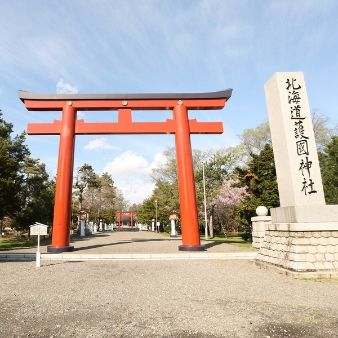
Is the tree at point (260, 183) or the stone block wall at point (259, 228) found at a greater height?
the tree at point (260, 183)

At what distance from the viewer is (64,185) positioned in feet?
44.8

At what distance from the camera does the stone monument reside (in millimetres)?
7895

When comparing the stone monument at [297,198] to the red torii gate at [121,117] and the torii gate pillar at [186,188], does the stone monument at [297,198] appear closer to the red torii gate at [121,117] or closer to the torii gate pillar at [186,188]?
the torii gate pillar at [186,188]

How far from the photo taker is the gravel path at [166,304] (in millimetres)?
3922

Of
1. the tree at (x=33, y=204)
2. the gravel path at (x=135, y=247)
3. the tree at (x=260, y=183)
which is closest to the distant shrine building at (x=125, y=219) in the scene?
the tree at (x=33, y=204)

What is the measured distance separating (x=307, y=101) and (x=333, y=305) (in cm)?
660

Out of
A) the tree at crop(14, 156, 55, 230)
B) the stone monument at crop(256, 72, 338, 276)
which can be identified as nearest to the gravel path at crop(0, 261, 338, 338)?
the stone monument at crop(256, 72, 338, 276)

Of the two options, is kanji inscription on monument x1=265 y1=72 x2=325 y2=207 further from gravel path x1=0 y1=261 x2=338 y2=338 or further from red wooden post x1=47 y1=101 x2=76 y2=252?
red wooden post x1=47 y1=101 x2=76 y2=252

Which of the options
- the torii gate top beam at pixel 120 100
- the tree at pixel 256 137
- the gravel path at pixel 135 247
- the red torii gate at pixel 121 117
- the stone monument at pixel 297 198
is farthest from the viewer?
the tree at pixel 256 137

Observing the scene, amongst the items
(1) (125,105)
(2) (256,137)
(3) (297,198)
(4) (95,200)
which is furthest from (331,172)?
(4) (95,200)

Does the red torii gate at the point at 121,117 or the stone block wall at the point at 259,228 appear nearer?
the stone block wall at the point at 259,228

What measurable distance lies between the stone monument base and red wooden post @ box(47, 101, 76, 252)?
9132 mm

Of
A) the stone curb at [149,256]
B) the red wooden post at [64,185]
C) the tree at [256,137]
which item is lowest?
the stone curb at [149,256]

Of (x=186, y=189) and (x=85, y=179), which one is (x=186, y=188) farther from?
(x=85, y=179)
